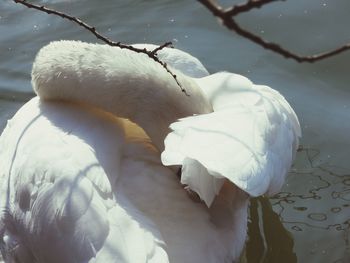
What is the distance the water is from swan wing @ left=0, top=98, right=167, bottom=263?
1.23 metres

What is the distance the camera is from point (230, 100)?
13.3 ft

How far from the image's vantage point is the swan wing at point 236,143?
320 centimetres

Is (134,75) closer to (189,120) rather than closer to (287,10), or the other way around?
(189,120)

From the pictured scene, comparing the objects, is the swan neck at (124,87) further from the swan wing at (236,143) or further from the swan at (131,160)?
the swan wing at (236,143)

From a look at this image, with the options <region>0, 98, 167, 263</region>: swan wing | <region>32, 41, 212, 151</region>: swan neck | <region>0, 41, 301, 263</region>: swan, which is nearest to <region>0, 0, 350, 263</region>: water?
<region>0, 41, 301, 263</region>: swan

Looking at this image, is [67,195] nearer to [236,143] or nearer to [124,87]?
[236,143]

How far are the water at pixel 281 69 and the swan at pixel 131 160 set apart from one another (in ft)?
2.06

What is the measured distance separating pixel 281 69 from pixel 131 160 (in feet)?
8.58

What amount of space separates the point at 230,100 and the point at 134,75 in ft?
1.59

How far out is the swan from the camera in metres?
3.22

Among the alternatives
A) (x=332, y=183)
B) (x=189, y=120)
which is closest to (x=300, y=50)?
(x=332, y=183)

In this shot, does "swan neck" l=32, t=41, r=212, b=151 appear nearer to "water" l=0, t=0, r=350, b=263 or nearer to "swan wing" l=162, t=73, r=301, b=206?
"swan wing" l=162, t=73, r=301, b=206

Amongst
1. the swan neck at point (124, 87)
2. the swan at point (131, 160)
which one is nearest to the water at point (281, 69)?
the swan at point (131, 160)

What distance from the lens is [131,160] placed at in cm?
376
